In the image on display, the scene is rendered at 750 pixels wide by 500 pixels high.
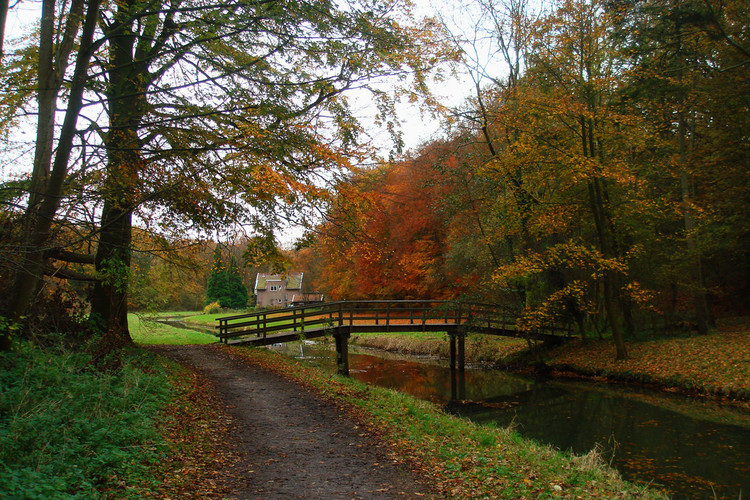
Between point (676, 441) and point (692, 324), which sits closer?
point (676, 441)

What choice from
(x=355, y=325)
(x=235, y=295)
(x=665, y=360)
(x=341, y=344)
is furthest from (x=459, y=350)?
(x=235, y=295)

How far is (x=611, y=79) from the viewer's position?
51.1 ft

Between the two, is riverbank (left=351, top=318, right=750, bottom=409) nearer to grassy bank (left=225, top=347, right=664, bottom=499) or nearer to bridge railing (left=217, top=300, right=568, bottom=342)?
bridge railing (left=217, top=300, right=568, bottom=342)

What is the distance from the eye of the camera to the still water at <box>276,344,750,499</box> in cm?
789

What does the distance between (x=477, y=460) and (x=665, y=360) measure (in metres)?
12.8

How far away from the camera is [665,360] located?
15914 millimetres

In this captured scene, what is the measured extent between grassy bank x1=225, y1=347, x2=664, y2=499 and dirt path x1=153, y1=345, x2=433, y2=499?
1.20ft

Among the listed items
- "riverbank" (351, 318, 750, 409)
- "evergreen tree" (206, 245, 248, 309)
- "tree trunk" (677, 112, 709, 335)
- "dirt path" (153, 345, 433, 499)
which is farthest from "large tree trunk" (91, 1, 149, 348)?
"evergreen tree" (206, 245, 248, 309)

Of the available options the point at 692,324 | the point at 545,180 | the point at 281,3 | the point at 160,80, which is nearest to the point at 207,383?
the point at 160,80

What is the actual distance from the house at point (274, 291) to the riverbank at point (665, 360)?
49.9 meters

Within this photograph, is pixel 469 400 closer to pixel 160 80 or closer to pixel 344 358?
pixel 344 358

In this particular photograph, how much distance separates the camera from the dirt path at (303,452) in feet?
16.9

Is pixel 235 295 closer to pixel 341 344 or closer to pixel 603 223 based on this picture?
pixel 341 344

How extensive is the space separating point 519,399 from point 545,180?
7.66m
